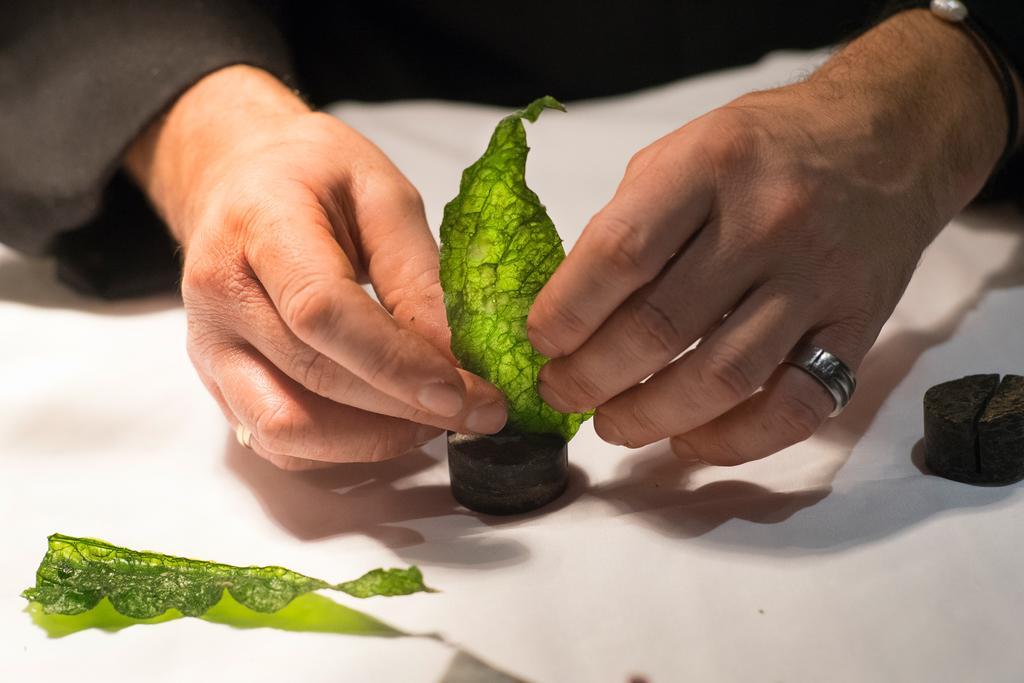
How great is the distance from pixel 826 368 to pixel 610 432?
0.20 m

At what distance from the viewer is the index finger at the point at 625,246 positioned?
2.91ft

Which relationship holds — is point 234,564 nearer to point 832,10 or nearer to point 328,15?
point 328,15

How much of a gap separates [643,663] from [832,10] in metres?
1.61

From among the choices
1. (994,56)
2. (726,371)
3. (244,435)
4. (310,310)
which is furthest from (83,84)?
(994,56)

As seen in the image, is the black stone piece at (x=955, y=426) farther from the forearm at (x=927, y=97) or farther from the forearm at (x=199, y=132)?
the forearm at (x=199, y=132)

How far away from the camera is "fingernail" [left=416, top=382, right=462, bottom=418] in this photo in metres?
0.90

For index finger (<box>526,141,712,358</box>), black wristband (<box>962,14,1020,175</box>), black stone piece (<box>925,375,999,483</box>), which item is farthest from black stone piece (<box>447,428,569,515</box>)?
black wristband (<box>962,14,1020,175</box>)

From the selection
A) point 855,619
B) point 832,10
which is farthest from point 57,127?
point 832,10

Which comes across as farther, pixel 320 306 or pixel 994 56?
pixel 994 56

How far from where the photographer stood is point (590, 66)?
202 cm

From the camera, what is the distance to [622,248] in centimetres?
88

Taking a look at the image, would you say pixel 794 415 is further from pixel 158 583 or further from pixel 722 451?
pixel 158 583

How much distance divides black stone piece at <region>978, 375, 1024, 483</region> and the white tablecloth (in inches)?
0.8

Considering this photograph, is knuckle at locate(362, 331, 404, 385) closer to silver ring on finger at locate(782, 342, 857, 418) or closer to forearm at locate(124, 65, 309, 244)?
silver ring on finger at locate(782, 342, 857, 418)
